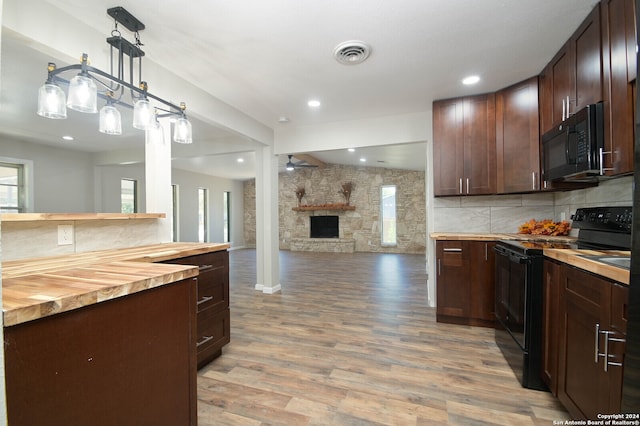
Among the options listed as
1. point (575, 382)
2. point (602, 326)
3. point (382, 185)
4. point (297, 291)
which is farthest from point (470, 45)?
point (382, 185)

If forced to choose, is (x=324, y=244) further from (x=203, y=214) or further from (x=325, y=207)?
(x=203, y=214)

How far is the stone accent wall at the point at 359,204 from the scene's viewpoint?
814 cm

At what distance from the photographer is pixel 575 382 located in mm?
1421

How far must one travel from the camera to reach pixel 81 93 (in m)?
1.41

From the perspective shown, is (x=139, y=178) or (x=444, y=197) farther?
(x=139, y=178)

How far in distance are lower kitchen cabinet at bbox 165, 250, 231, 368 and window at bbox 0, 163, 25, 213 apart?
5.02m

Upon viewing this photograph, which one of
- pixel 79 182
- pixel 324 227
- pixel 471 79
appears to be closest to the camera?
pixel 471 79

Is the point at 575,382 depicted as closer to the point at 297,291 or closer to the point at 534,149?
the point at 534,149

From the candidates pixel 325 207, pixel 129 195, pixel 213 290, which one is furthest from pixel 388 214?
pixel 213 290

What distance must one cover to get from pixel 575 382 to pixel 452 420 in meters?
0.65

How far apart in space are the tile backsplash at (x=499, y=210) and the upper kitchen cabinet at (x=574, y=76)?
33.2 inches

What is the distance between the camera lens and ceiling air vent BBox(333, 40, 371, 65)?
2031 millimetres

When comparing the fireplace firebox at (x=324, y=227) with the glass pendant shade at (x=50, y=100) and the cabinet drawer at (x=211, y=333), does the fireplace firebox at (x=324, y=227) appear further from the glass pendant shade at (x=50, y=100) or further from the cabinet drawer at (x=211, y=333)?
the glass pendant shade at (x=50, y=100)

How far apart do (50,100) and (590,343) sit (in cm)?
285
